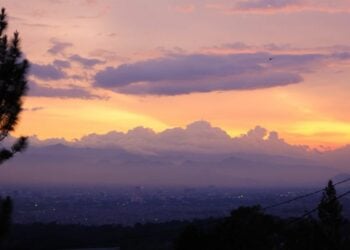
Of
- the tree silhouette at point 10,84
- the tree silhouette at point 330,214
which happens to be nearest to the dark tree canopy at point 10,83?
the tree silhouette at point 10,84

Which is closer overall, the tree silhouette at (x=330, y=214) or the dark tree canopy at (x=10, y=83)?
the dark tree canopy at (x=10, y=83)

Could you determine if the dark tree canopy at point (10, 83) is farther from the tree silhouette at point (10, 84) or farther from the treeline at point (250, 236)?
the treeline at point (250, 236)

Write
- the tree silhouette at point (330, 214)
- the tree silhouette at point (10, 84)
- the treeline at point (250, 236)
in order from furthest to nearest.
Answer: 1. the tree silhouette at point (330, 214)
2. the treeline at point (250, 236)
3. the tree silhouette at point (10, 84)

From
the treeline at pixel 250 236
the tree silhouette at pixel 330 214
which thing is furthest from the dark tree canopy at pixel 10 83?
the tree silhouette at pixel 330 214

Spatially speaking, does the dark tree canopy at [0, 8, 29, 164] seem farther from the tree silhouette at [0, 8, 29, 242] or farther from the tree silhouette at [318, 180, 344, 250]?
the tree silhouette at [318, 180, 344, 250]

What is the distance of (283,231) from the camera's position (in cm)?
3869

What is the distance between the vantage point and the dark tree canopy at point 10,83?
559 inches

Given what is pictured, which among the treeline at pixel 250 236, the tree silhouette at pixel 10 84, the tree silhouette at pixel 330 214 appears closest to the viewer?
the tree silhouette at pixel 10 84

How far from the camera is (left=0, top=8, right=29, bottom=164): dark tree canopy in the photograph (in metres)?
14.2

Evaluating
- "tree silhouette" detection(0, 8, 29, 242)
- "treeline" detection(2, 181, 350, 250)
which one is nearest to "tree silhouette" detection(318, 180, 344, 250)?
"treeline" detection(2, 181, 350, 250)

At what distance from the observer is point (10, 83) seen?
14.3 m

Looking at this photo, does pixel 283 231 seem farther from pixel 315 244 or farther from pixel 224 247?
pixel 224 247

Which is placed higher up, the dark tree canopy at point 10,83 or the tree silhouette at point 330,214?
the dark tree canopy at point 10,83

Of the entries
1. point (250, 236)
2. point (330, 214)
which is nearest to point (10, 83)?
point (250, 236)
